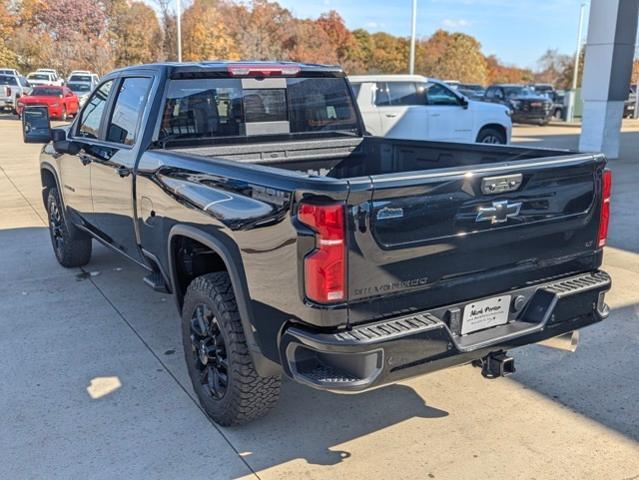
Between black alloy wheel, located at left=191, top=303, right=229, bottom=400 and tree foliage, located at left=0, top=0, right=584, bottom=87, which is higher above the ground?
tree foliage, located at left=0, top=0, right=584, bottom=87

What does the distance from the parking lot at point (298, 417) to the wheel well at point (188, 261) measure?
2.14 ft

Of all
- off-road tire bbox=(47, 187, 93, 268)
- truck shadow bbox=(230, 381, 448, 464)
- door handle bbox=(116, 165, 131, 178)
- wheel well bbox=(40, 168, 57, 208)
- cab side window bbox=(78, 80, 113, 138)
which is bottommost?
truck shadow bbox=(230, 381, 448, 464)

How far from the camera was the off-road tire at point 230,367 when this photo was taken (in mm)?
→ 3055

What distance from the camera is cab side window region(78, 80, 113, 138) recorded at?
4.87 m

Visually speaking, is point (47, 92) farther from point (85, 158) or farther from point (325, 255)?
point (325, 255)

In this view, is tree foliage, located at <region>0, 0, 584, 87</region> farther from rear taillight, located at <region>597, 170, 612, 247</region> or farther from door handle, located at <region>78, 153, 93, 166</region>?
rear taillight, located at <region>597, 170, 612, 247</region>

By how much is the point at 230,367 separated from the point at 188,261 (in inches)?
34.8

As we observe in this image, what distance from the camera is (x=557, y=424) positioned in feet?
11.0

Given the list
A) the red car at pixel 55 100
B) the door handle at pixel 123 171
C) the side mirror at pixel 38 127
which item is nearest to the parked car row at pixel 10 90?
the red car at pixel 55 100

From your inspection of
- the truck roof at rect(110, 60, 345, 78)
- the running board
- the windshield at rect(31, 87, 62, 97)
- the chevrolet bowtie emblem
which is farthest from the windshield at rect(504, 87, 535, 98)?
the chevrolet bowtie emblem

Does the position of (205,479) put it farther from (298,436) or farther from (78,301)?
(78,301)

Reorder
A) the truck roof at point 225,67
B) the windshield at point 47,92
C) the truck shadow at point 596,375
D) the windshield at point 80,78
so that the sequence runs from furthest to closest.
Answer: the windshield at point 80,78
the windshield at point 47,92
the truck roof at point 225,67
the truck shadow at point 596,375

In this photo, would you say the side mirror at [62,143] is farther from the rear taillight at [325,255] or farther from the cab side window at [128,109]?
the rear taillight at [325,255]

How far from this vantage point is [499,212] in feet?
9.39
